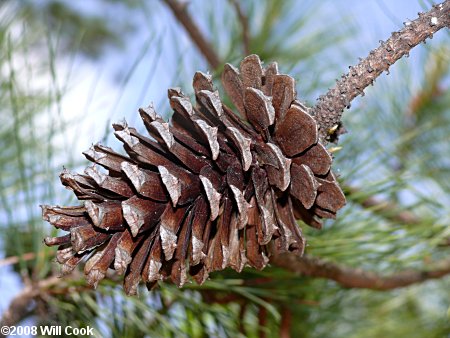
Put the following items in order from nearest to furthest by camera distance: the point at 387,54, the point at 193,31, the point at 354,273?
the point at 387,54 < the point at 354,273 < the point at 193,31

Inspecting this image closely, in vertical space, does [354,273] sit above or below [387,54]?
below

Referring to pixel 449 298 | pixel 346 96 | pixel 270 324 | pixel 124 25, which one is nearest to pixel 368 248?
pixel 270 324

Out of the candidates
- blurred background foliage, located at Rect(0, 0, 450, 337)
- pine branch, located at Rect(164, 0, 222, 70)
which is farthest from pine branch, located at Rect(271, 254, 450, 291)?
pine branch, located at Rect(164, 0, 222, 70)

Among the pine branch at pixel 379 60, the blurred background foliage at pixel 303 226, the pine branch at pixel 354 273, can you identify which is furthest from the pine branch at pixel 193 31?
the pine branch at pixel 379 60

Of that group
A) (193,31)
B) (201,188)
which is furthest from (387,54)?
(193,31)

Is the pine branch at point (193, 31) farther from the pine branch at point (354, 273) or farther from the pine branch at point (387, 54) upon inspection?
the pine branch at point (387, 54)

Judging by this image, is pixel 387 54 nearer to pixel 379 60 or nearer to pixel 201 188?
pixel 379 60

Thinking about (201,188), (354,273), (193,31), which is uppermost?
(193,31)

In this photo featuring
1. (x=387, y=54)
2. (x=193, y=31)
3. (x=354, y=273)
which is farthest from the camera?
(x=193, y=31)
